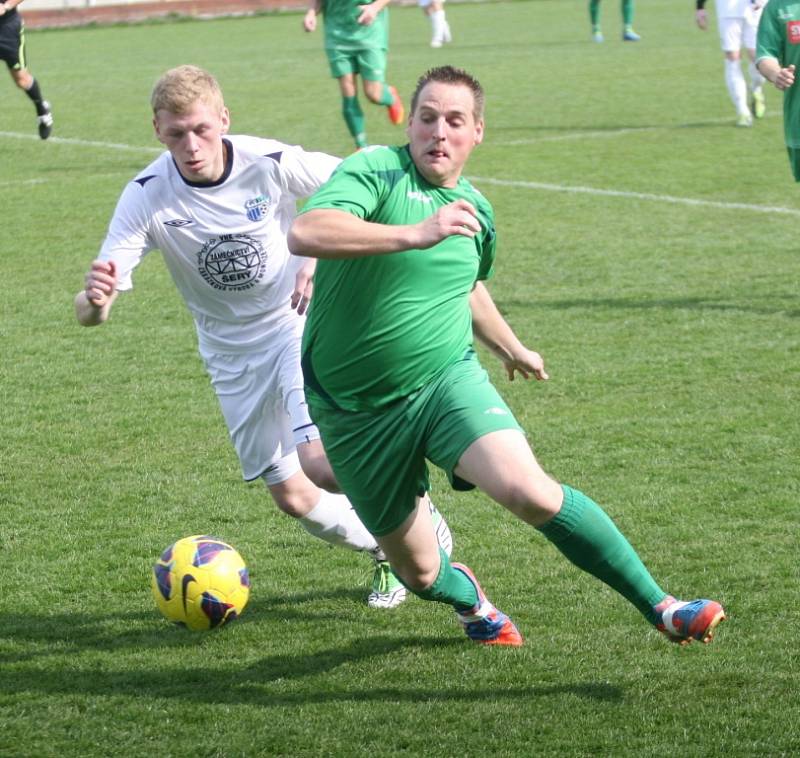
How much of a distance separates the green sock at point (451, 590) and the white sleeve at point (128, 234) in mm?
1491

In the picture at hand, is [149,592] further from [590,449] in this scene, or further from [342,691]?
[590,449]

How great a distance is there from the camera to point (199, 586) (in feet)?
16.9

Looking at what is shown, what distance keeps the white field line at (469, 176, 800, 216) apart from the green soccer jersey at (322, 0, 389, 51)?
1872 millimetres

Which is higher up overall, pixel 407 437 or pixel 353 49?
pixel 407 437

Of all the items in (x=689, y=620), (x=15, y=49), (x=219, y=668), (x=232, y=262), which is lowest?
(x=219, y=668)

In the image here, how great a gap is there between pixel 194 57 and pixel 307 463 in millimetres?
25016

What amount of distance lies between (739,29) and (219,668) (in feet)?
44.3

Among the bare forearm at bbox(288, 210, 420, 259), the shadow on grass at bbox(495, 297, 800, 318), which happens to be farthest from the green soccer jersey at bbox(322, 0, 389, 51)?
the bare forearm at bbox(288, 210, 420, 259)

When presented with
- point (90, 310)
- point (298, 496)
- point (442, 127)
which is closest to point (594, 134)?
point (298, 496)

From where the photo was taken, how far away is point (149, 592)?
5.66 meters

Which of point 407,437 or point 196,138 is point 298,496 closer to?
point 407,437

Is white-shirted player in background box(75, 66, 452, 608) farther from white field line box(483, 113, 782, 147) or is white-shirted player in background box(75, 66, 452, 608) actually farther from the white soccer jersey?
white field line box(483, 113, 782, 147)

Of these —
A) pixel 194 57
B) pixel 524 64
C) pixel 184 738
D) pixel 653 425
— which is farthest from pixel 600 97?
pixel 184 738

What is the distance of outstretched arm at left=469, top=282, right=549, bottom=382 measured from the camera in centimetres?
490
